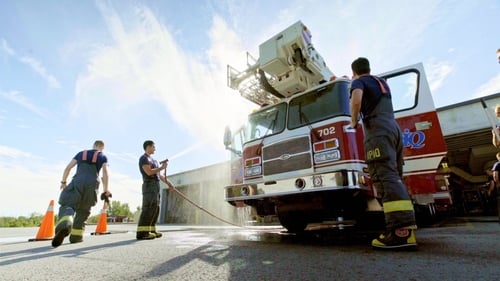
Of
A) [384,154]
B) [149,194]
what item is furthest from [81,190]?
[384,154]

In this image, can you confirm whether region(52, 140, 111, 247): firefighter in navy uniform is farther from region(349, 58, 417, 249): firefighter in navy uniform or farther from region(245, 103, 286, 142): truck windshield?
region(349, 58, 417, 249): firefighter in navy uniform

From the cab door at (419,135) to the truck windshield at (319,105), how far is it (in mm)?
897

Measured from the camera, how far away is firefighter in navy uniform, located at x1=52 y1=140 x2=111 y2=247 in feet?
12.2

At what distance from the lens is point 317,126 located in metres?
3.64

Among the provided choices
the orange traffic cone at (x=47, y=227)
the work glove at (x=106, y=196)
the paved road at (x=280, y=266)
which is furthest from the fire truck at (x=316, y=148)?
the orange traffic cone at (x=47, y=227)

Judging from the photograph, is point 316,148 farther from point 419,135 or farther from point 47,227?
point 47,227

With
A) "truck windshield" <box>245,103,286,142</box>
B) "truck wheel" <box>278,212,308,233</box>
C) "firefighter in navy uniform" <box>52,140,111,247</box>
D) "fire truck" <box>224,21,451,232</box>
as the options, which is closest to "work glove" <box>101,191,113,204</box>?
"firefighter in navy uniform" <box>52,140,111,247</box>

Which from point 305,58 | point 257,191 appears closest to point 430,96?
point 305,58

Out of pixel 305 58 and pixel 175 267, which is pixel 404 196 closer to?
pixel 175 267

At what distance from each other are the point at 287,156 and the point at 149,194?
8.14 feet

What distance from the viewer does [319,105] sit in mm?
3834

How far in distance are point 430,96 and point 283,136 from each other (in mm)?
2179

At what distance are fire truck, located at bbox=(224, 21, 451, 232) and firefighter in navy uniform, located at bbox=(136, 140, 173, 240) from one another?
1365 mm

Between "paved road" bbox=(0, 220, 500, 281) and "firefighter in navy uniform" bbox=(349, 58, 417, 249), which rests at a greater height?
"firefighter in navy uniform" bbox=(349, 58, 417, 249)
